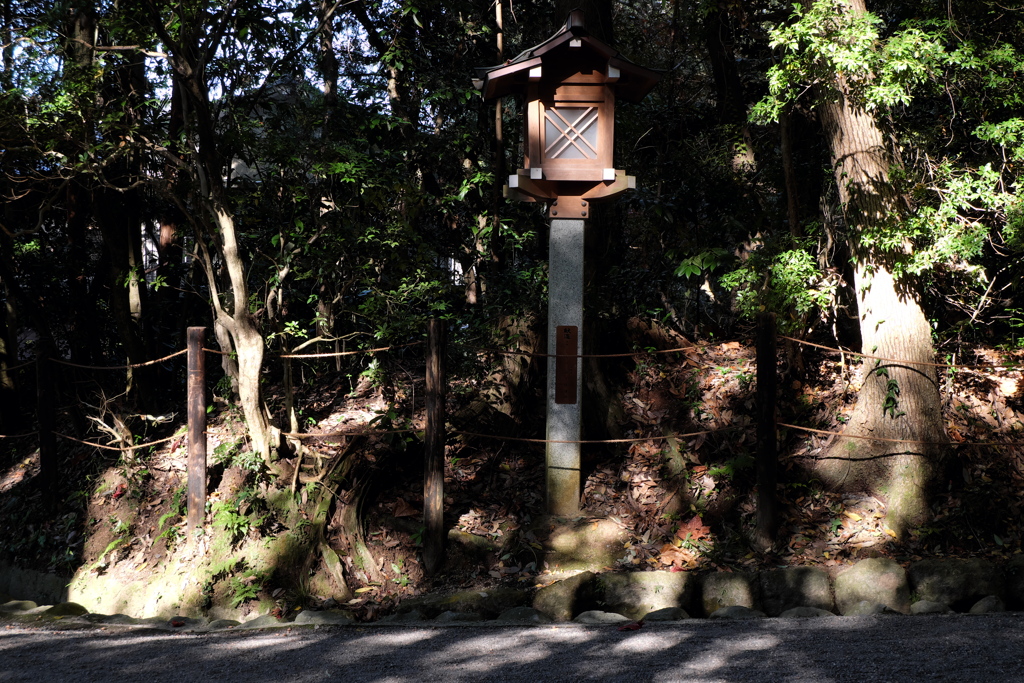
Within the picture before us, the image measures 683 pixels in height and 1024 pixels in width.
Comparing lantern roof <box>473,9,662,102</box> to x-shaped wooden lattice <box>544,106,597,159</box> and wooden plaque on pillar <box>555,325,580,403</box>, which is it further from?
wooden plaque on pillar <box>555,325,580,403</box>

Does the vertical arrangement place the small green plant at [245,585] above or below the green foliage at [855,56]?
below

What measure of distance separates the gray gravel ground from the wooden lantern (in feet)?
Answer: 10.2

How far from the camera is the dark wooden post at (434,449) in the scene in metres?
5.77

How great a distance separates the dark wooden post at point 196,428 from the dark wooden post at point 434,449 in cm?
181

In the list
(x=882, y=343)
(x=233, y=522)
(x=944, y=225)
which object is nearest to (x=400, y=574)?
(x=233, y=522)

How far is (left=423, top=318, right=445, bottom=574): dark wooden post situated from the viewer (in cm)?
577

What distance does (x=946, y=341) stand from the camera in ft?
22.1

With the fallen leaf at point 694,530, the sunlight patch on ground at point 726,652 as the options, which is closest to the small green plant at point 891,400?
the fallen leaf at point 694,530

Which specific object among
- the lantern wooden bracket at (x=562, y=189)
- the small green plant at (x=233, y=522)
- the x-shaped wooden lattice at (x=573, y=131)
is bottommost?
the small green plant at (x=233, y=522)

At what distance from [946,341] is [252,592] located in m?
6.16

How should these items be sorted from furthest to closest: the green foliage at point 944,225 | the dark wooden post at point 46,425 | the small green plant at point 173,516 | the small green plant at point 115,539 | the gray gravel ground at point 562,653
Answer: the dark wooden post at point 46,425
the small green plant at point 115,539
the small green plant at point 173,516
the green foliage at point 944,225
the gray gravel ground at point 562,653

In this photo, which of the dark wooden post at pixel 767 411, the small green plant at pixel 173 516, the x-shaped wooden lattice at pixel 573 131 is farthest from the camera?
the small green plant at pixel 173 516

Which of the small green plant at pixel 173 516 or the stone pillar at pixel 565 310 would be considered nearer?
the stone pillar at pixel 565 310

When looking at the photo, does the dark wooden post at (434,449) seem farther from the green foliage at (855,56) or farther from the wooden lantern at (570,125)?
the green foliage at (855,56)
